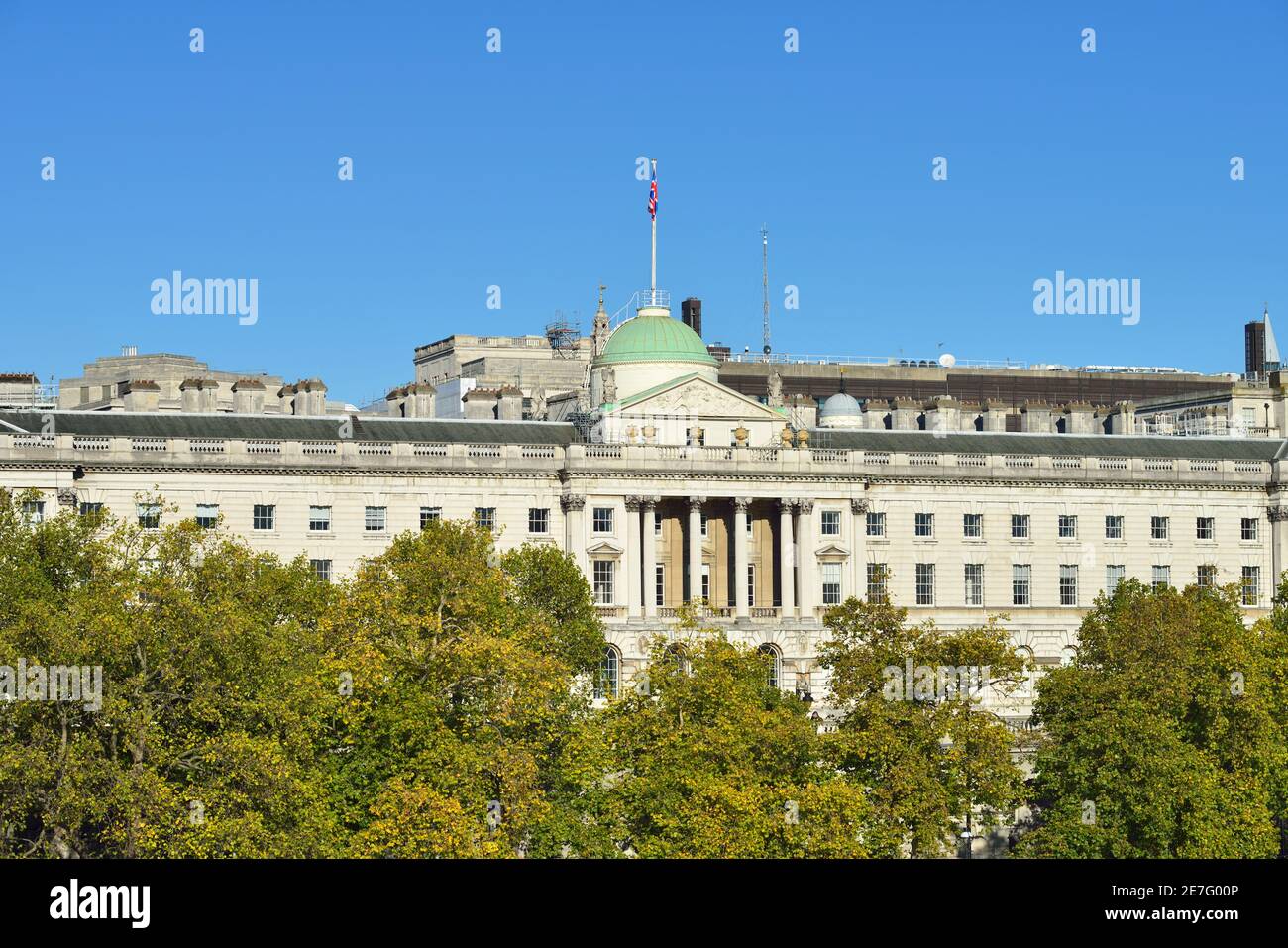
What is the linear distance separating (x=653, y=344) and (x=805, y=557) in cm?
1674

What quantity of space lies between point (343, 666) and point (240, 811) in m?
9.40

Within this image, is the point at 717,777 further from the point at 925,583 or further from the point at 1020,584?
the point at 1020,584

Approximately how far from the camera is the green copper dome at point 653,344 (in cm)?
14512

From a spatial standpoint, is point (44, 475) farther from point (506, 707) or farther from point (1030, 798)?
point (1030, 798)

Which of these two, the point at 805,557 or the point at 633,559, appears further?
the point at 805,557

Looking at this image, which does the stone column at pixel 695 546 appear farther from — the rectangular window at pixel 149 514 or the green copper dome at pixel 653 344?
the rectangular window at pixel 149 514

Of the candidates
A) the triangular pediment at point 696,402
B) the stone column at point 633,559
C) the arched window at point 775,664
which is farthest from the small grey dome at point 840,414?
the arched window at point 775,664

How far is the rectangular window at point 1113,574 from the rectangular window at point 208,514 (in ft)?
184

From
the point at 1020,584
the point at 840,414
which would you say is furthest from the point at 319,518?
the point at 1020,584

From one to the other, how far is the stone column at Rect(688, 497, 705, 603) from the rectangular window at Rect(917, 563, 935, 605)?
46.5 feet

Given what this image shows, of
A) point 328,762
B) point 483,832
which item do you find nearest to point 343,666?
point 328,762

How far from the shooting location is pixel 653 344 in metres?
145

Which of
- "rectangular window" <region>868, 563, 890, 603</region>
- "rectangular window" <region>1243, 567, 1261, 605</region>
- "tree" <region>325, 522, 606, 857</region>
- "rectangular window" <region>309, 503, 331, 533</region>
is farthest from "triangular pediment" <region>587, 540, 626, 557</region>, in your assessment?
"tree" <region>325, 522, 606, 857</region>
